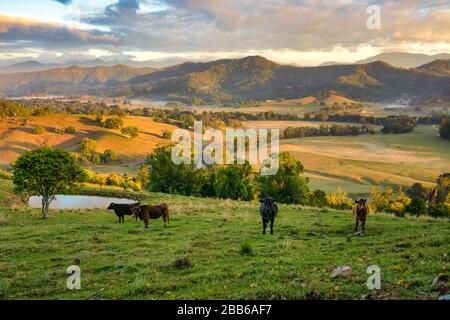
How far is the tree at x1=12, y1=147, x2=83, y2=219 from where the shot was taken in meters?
35.4

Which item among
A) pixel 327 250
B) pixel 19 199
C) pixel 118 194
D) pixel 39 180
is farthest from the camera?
pixel 118 194

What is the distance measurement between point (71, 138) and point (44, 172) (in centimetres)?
13805

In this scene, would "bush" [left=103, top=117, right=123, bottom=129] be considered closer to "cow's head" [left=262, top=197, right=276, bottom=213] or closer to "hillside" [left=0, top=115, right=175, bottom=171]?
"hillside" [left=0, top=115, right=175, bottom=171]

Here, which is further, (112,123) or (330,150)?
(112,123)

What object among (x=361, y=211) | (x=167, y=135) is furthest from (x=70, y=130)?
(x=361, y=211)

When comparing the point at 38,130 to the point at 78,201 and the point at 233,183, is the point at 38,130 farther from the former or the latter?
the point at 233,183

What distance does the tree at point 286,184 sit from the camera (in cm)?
5978

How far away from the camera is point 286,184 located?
6044 cm

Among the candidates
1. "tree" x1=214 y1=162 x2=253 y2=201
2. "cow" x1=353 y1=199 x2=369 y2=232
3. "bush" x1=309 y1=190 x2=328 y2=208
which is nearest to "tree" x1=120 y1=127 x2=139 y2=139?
"bush" x1=309 y1=190 x2=328 y2=208

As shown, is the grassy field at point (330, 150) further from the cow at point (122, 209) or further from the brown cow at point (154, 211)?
the brown cow at point (154, 211)

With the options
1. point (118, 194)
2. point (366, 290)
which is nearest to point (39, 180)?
point (118, 194)
